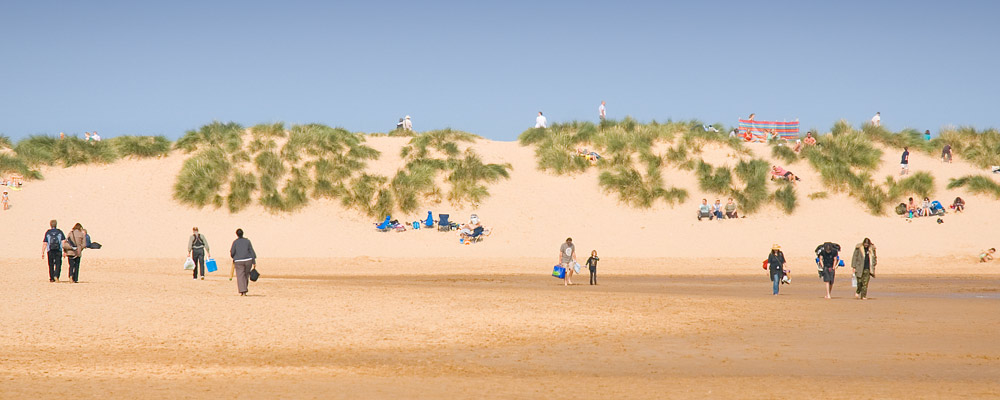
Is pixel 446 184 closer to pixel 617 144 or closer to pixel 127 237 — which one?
pixel 617 144

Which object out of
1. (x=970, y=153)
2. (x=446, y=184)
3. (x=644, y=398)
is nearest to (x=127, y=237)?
(x=446, y=184)

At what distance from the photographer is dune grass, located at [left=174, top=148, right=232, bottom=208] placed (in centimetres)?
3881

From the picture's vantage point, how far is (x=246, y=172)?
41156 millimetres

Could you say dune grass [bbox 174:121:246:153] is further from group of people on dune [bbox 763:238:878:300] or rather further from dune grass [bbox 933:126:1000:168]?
dune grass [bbox 933:126:1000:168]

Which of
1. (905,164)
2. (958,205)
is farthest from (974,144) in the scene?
(958,205)

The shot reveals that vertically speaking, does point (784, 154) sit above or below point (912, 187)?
above

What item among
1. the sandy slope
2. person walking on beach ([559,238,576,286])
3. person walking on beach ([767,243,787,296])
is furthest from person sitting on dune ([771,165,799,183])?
person walking on beach ([767,243,787,296])

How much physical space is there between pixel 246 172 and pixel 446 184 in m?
8.88

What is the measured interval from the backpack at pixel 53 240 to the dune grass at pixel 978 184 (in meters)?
35.0

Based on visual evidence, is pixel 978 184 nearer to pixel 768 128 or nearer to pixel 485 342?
pixel 768 128

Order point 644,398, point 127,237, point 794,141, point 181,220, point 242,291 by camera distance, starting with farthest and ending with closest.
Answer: point 794,141 → point 181,220 → point 127,237 → point 242,291 → point 644,398

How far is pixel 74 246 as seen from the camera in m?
20.9

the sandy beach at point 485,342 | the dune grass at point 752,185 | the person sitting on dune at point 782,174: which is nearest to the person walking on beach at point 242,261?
the sandy beach at point 485,342

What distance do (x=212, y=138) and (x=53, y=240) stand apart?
24.7 m
